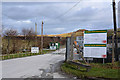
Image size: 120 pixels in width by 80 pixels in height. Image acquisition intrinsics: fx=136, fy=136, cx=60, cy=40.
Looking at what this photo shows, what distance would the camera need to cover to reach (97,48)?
1040 centimetres

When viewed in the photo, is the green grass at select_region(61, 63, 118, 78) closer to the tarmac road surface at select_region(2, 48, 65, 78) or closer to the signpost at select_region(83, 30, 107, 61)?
the tarmac road surface at select_region(2, 48, 65, 78)

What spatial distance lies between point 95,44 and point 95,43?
A: 8 cm

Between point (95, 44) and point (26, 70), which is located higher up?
point (95, 44)

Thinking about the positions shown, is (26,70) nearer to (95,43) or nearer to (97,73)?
(97,73)

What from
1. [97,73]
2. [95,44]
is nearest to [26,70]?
[97,73]

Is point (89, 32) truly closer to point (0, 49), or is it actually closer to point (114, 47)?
point (114, 47)

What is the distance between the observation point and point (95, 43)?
34.2ft

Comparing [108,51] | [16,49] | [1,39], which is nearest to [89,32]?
[108,51]

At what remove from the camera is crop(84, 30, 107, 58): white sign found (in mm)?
10248

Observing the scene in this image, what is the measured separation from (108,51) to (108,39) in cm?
94

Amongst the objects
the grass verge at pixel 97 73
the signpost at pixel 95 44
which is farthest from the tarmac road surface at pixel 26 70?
the signpost at pixel 95 44

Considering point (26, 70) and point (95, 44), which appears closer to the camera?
point (26, 70)

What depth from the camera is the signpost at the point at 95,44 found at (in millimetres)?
10248

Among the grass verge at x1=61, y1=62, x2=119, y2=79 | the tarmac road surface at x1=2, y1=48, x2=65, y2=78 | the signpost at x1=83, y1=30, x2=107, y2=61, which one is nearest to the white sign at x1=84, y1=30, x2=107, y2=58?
the signpost at x1=83, y1=30, x2=107, y2=61
